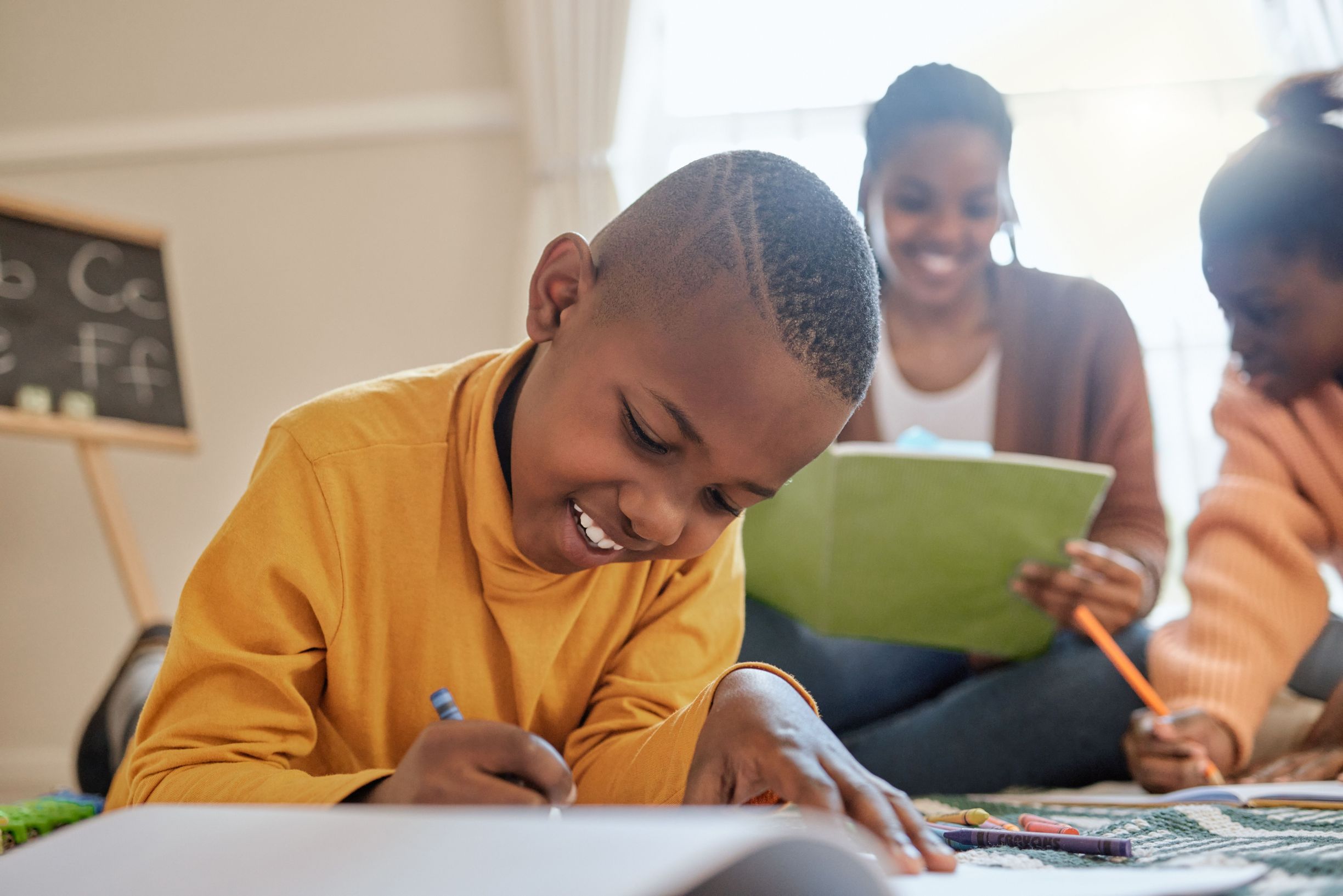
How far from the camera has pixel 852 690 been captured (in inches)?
48.6

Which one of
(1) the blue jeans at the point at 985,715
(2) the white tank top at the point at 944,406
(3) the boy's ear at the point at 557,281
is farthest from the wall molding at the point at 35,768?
(3) the boy's ear at the point at 557,281

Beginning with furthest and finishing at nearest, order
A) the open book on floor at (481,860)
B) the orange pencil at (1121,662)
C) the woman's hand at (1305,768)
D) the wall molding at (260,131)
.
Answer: the wall molding at (260,131) < the orange pencil at (1121,662) < the woman's hand at (1305,768) < the open book on floor at (481,860)

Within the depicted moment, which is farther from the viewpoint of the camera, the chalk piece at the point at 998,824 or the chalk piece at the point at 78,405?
the chalk piece at the point at 78,405

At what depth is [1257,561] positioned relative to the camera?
1.18 m

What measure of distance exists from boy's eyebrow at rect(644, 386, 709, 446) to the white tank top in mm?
881

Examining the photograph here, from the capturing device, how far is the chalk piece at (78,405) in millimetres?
1950

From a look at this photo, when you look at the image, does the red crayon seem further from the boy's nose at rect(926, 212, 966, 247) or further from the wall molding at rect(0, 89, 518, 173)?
the wall molding at rect(0, 89, 518, 173)

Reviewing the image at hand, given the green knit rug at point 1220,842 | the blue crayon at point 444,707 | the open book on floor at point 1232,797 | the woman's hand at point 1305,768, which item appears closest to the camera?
the green knit rug at point 1220,842

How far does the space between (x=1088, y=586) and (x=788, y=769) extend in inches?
29.1

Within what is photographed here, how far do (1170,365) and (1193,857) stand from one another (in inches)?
64.5

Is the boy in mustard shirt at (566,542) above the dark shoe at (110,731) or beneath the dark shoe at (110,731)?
above

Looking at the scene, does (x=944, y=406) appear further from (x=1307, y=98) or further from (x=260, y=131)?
(x=260, y=131)

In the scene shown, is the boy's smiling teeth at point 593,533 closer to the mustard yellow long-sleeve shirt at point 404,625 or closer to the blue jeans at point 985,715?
the mustard yellow long-sleeve shirt at point 404,625

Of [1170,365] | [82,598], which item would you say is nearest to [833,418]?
Answer: [1170,365]
